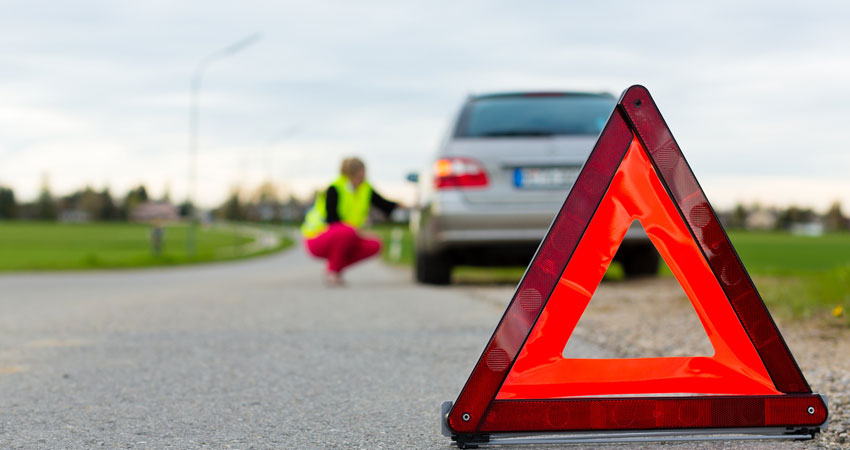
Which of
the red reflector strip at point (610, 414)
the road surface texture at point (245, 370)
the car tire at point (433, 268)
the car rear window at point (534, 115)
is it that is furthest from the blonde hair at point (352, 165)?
the red reflector strip at point (610, 414)

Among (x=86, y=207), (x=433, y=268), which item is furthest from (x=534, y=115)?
(x=86, y=207)

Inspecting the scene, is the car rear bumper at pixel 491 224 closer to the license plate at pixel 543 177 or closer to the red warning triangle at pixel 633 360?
the license plate at pixel 543 177

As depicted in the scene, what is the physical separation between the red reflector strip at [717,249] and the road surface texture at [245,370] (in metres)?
0.32

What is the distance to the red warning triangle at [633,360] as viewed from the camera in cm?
255

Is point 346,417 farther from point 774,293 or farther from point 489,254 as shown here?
point 489,254

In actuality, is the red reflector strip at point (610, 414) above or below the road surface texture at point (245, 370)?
above

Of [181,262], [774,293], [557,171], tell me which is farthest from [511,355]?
[181,262]

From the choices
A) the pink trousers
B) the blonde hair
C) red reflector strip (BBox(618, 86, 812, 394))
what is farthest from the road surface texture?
the blonde hair

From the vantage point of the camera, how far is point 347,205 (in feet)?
32.3

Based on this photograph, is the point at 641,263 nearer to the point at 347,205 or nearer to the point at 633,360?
the point at 347,205

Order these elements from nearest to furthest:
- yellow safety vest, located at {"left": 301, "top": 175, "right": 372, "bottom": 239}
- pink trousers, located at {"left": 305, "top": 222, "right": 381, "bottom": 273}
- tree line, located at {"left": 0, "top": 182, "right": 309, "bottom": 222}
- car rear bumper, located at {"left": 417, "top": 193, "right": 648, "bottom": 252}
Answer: car rear bumper, located at {"left": 417, "top": 193, "right": 648, "bottom": 252}, yellow safety vest, located at {"left": 301, "top": 175, "right": 372, "bottom": 239}, pink trousers, located at {"left": 305, "top": 222, "right": 381, "bottom": 273}, tree line, located at {"left": 0, "top": 182, "right": 309, "bottom": 222}

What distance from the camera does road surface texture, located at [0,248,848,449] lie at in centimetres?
300

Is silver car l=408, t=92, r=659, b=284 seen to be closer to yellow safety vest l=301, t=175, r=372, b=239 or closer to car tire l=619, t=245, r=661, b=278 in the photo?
car tire l=619, t=245, r=661, b=278

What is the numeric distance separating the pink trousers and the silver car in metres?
1.67
